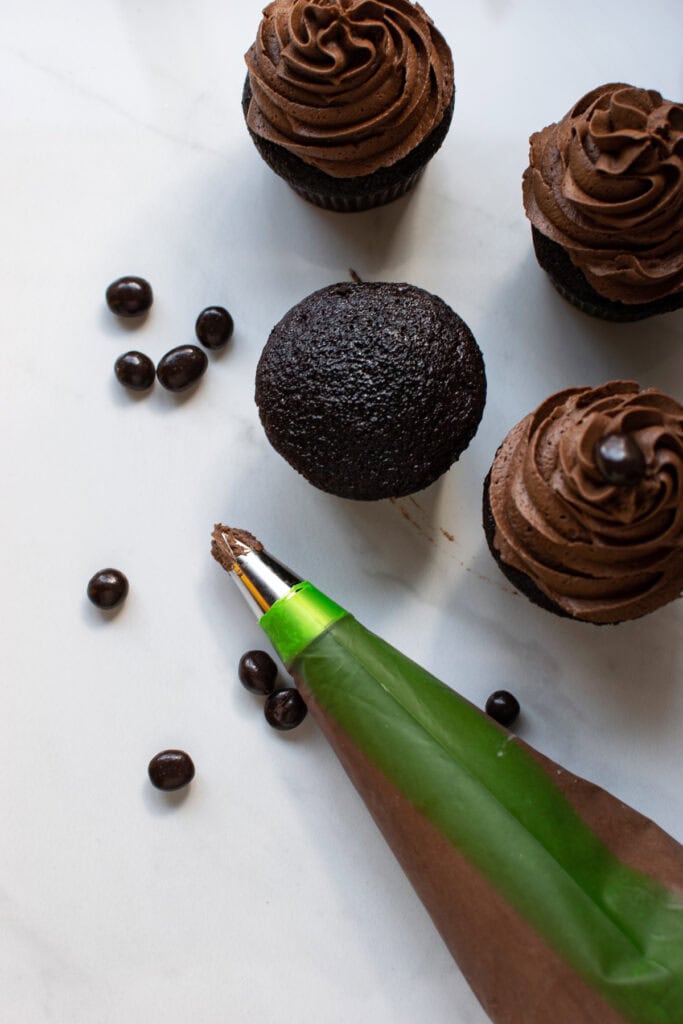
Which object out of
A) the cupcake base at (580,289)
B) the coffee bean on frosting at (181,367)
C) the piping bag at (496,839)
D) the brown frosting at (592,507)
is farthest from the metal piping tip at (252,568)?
the cupcake base at (580,289)

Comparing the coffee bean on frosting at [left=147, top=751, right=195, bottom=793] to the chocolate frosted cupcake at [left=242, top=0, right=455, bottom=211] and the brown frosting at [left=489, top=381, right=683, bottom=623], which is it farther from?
the chocolate frosted cupcake at [left=242, top=0, right=455, bottom=211]

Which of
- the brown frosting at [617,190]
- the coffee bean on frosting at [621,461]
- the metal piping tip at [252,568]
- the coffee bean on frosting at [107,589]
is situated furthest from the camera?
the coffee bean on frosting at [107,589]

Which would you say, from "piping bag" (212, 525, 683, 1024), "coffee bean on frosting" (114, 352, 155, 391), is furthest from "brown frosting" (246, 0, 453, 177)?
"piping bag" (212, 525, 683, 1024)

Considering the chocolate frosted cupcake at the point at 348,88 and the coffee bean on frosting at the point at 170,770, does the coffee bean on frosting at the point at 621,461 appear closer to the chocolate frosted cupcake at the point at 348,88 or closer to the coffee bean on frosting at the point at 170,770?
the chocolate frosted cupcake at the point at 348,88

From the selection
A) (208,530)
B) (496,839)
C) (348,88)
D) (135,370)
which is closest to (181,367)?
(135,370)

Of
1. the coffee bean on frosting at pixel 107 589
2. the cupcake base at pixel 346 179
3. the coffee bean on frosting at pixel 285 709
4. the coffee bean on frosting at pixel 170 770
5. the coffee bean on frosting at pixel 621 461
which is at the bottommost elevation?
the coffee bean on frosting at pixel 170 770
